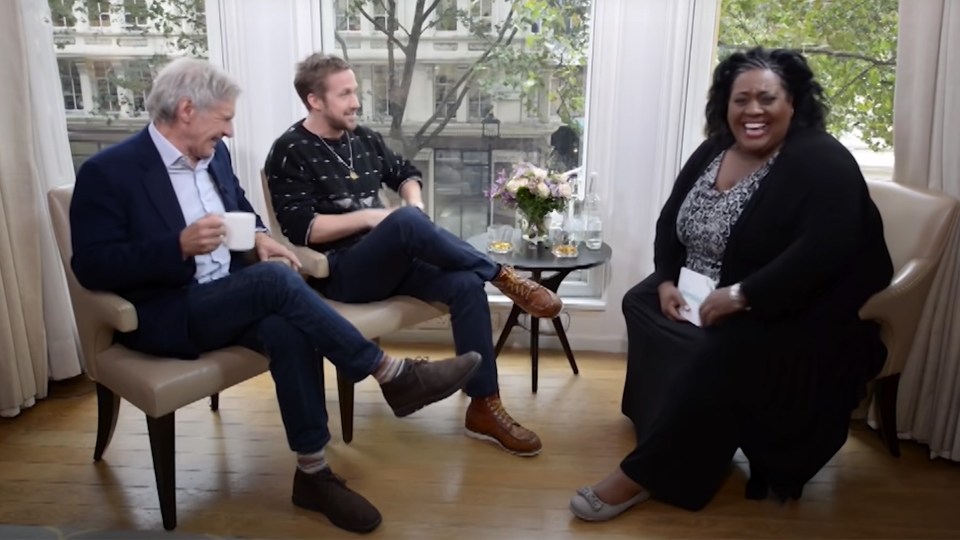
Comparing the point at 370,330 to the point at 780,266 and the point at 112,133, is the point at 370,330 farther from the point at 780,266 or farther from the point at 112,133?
the point at 112,133

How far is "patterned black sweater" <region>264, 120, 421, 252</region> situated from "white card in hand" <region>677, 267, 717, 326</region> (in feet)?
3.49

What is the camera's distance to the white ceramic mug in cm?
189

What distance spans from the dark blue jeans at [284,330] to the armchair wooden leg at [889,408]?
5.32 ft

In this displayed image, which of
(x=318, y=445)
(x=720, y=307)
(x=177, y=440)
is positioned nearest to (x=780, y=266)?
(x=720, y=307)

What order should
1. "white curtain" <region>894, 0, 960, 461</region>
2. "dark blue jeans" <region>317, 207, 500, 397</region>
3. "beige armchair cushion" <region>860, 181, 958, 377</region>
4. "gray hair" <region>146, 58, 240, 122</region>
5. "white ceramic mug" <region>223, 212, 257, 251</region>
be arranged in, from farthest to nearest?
"dark blue jeans" <region>317, 207, 500, 397</region>
"white curtain" <region>894, 0, 960, 461</region>
"beige armchair cushion" <region>860, 181, 958, 377</region>
"gray hair" <region>146, 58, 240, 122</region>
"white ceramic mug" <region>223, 212, 257, 251</region>

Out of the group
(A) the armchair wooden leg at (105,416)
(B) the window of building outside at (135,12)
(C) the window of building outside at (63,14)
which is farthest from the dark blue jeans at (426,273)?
(C) the window of building outside at (63,14)

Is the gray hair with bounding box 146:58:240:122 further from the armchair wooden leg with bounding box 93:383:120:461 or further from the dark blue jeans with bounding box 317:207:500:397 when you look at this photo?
the armchair wooden leg with bounding box 93:383:120:461

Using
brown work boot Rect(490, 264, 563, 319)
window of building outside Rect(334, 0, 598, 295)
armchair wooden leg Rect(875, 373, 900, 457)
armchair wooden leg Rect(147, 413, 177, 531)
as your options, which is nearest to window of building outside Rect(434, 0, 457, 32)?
window of building outside Rect(334, 0, 598, 295)

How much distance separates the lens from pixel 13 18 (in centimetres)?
242

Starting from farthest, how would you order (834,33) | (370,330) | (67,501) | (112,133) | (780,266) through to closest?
(112,133) → (834,33) → (370,330) → (67,501) → (780,266)

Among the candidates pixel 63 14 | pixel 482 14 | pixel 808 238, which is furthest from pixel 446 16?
pixel 808 238

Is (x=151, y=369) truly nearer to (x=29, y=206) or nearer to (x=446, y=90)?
(x=29, y=206)

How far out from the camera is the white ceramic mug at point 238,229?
1886 mm

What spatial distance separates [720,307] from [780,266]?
0.63ft
